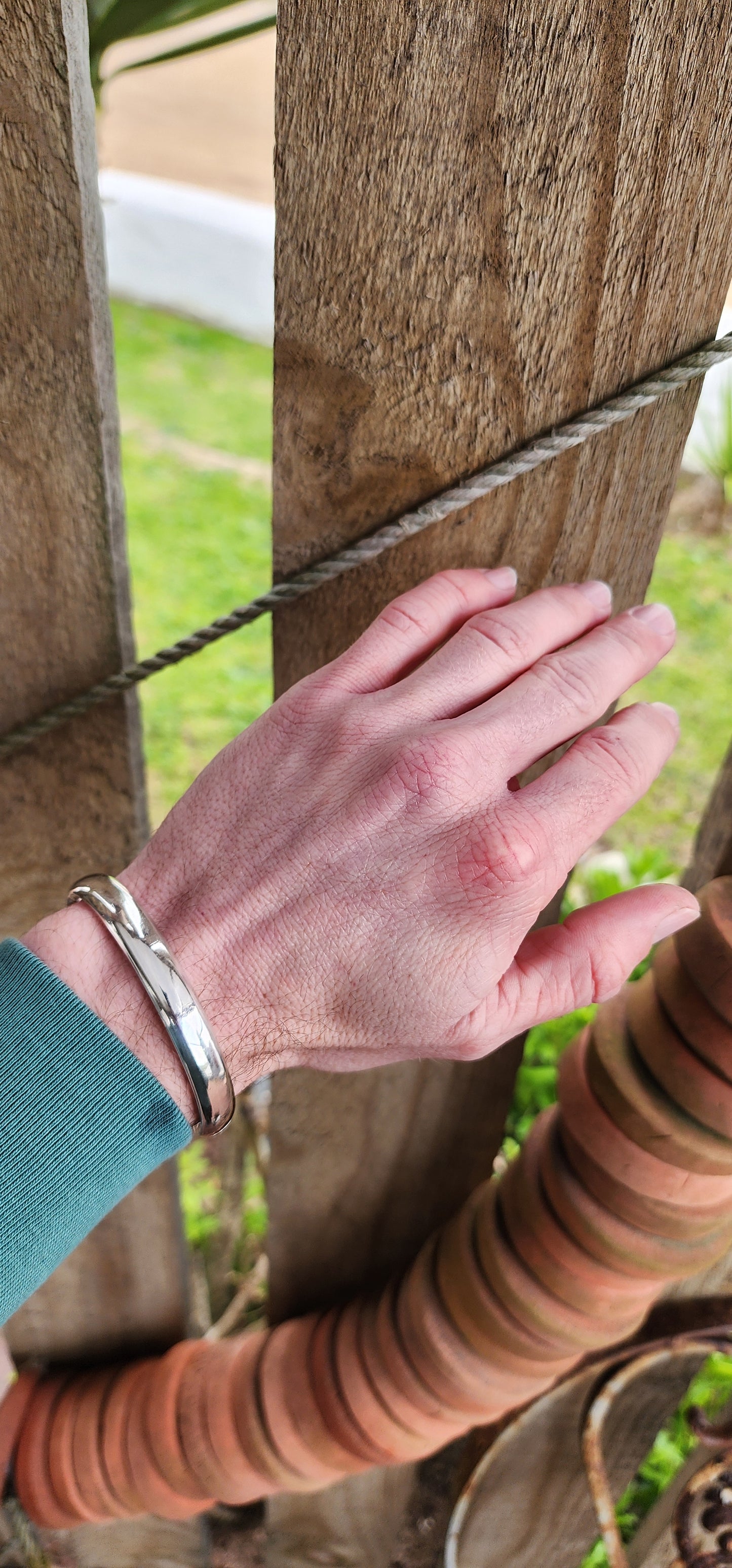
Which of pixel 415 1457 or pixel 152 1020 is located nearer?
pixel 152 1020

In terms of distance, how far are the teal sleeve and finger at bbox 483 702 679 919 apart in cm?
27

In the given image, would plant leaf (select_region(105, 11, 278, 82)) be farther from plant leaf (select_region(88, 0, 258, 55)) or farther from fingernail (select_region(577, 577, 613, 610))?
fingernail (select_region(577, 577, 613, 610))

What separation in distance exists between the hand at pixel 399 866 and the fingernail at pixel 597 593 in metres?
0.05

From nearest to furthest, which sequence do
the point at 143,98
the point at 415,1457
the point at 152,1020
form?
the point at 152,1020, the point at 415,1457, the point at 143,98

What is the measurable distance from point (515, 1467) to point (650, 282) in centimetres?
122

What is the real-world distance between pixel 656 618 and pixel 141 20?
2.30 ft

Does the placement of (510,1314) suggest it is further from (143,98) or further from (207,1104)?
(143,98)

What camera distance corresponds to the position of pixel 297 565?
0.81 metres

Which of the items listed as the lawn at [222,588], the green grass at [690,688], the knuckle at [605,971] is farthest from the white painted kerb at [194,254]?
the knuckle at [605,971]

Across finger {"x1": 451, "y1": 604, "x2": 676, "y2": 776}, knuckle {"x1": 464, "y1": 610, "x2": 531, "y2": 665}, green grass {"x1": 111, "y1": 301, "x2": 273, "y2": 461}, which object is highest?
knuckle {"x1": 464, "y1": 610, "x2": 531, "y2": 665}

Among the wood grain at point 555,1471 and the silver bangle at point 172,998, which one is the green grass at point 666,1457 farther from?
the silver bangle at point 172,998

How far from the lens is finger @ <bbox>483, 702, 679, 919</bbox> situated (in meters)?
0.63

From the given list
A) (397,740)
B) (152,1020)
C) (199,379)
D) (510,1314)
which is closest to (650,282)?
(397,740)

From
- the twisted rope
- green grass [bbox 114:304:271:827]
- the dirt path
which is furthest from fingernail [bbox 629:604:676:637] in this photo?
the dirt path
